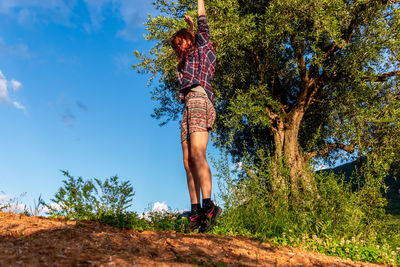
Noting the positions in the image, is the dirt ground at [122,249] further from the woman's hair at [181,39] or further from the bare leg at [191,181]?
the woman's hair at [181,39]

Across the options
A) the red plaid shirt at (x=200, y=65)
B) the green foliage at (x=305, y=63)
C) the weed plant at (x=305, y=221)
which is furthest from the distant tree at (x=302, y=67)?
the red plaid shirt at (x=200, y=65)

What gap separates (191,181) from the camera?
18.4ft

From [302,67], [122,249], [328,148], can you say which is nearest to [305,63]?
[302,67]

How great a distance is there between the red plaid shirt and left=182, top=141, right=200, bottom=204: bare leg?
3.21 ft

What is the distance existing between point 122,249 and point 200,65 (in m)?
3.32

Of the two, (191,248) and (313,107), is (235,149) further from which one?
(191,248)

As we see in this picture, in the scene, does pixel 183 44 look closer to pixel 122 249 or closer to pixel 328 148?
pixel 122 249

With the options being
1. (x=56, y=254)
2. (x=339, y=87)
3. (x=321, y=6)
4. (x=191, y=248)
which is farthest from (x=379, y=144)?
(x=56, y=254)

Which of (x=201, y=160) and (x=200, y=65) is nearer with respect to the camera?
(x=201, y=160)

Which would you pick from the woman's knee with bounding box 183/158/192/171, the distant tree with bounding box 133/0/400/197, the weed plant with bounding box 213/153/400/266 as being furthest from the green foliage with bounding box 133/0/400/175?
the woman's knee with bounding box 183/158/192/171

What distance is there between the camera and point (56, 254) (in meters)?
3.44

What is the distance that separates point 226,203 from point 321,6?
288 inches

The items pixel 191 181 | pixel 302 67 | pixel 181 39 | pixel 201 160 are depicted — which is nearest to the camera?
pixel 201 160

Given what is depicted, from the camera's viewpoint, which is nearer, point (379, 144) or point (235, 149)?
point (379, 144)
